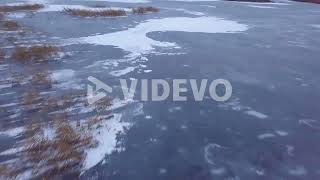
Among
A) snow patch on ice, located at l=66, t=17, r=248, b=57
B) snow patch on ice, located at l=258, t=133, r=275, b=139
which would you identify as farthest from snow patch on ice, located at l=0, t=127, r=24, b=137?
snow patch on ice, located at l=66, t=17, r=248, b=57

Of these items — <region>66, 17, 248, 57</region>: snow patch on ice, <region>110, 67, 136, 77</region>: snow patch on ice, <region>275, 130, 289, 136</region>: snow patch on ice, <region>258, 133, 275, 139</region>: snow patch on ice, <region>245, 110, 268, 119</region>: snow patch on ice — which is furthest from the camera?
<region>66, 17, 248, 57</region>: snow patch on ice

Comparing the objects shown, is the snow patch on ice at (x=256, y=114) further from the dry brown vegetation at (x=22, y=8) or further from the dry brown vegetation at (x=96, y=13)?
the dry brown vegetation at (x=22, y=8)

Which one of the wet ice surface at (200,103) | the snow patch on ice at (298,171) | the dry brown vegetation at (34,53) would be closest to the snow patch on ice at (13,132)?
the wet ice surface at (200,103)

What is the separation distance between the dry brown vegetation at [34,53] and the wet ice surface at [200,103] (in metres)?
0.74

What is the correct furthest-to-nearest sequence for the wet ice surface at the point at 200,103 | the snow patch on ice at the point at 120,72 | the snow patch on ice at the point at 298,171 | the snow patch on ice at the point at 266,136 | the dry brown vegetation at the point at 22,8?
1. the dry brown vegetation at the point at 22,8
2. the snow patch on ice at the point at 120,72
3. the snow patch on ice at the point at 266,136
4. the wet ice surface at the point at 200,103
5. the snow patch on ice at the point at 298,171

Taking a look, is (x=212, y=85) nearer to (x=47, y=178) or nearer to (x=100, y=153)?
(x=100, y=153)

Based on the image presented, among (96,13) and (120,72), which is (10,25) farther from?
(120,72)

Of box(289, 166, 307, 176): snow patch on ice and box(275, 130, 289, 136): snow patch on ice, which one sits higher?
box(275, 130, 289, 136): snow patch on ice

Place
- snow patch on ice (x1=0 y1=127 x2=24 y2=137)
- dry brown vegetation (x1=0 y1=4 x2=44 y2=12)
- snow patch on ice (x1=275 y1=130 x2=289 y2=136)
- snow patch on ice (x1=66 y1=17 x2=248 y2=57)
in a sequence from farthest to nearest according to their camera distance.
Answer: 1. dry brown vegetation (x1=0 y1=4 x2=44 y2=12)
2. snow patch on ice (x1=66 y1=17 x2=248 y2=57)
3. snow patch on ice (x1=275 y1=130 x2=289 y2=136)
4. snow patch on ice (x1=0 y1=127 x2=24 y2=137)

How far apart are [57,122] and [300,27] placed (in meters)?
13.9

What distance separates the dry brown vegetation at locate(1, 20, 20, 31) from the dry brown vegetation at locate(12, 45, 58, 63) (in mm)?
4821

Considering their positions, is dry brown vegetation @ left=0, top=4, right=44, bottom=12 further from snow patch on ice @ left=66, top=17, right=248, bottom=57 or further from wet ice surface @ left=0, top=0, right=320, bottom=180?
snow patch on ice @ left=66, top=17, right=248, bottom=57

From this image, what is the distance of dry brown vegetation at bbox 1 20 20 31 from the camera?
17.5 m

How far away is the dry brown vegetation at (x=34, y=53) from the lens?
39.3 feet
